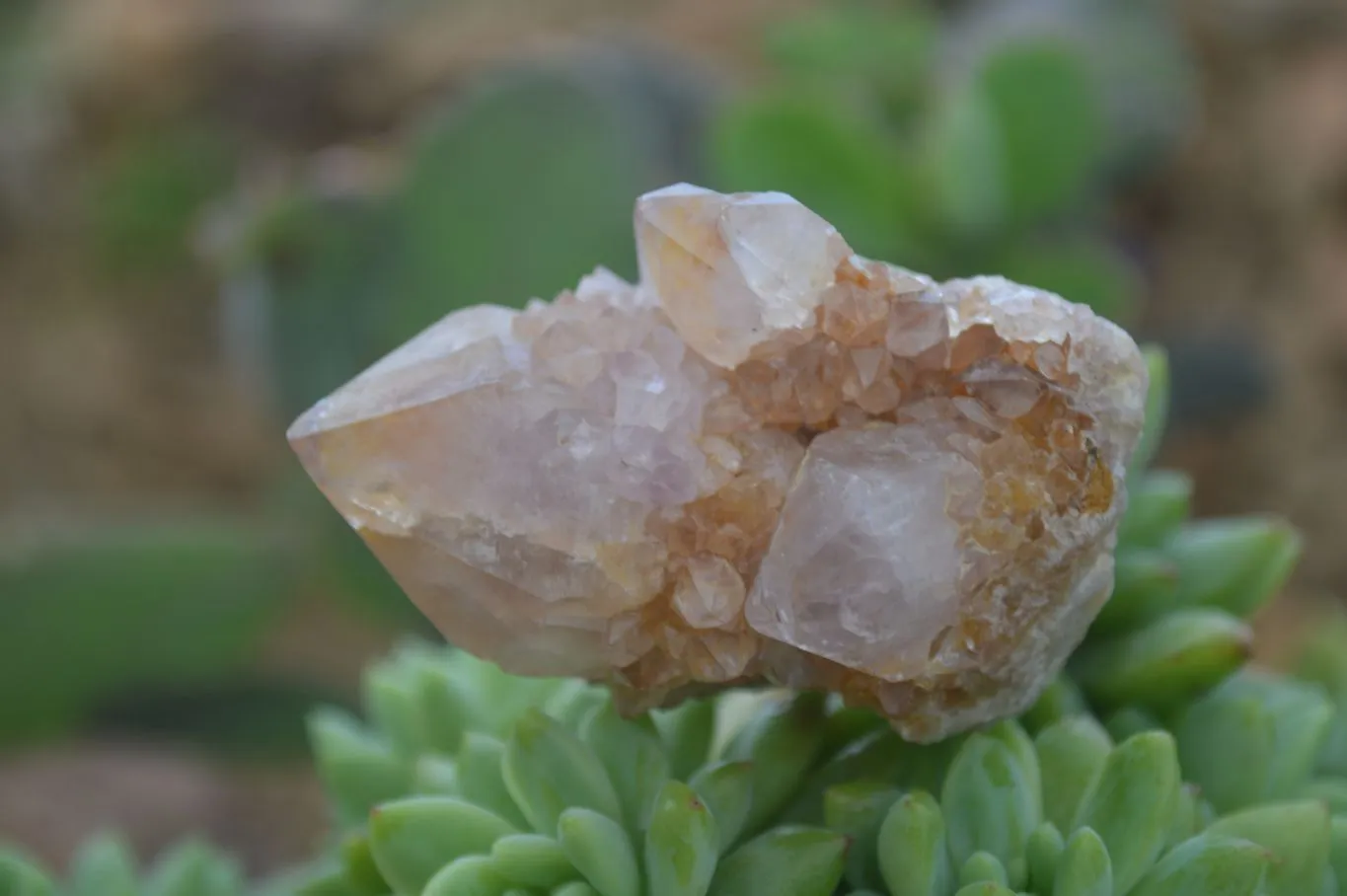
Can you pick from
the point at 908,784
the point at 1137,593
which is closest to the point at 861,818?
the point at 908,784

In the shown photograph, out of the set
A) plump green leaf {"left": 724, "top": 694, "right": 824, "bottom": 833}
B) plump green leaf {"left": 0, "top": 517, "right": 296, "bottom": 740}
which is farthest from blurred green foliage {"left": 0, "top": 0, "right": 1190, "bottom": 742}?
plump green leaf {"left": 724, "top": 694, "right": 824, "bottom": 833}

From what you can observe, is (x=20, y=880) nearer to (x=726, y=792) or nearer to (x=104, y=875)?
(x=104, y=875)

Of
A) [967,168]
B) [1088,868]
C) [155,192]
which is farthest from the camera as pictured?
[155,192]

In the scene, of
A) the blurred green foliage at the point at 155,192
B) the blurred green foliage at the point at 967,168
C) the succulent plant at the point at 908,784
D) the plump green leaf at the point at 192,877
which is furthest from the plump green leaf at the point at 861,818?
the blurred green foliage at the point at 155,192

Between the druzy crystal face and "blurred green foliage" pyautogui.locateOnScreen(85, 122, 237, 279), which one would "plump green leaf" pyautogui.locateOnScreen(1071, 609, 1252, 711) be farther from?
"blurred green foliage" pyautogui.locateOnScreen(85, 122, 237, 279)

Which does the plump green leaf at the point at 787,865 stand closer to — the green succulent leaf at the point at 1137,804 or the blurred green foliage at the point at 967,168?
the green succulent leaf at the point at 1137,804

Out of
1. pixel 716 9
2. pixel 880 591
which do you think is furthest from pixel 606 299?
pixel 716 9

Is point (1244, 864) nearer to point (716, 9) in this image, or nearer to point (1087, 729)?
point (1087, 729)
